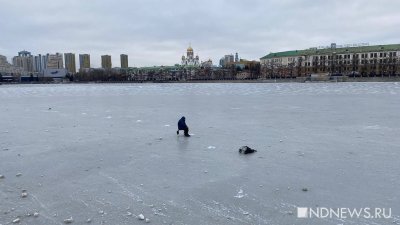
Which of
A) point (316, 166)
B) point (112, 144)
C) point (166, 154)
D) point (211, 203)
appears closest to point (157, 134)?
point (112, 144)

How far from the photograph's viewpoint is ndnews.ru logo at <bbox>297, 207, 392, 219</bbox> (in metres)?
4.39

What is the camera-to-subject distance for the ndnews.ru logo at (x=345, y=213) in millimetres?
4395

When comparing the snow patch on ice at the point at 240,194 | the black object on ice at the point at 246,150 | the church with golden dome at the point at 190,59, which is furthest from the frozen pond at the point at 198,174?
the church with golden dome at the point at 190,59

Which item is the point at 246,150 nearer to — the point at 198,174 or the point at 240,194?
the point at 198,174

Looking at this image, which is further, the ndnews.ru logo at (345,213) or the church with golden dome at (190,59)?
the church with golden dome at (190,59)

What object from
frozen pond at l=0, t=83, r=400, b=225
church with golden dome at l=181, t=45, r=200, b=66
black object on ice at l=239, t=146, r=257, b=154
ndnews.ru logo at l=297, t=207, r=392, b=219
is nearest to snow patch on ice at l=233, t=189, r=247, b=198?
frozen pond at l=0, t=83, r=400, b=225

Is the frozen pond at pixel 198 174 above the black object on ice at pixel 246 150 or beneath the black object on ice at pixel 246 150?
beneath

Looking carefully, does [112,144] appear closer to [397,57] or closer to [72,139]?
[72,139]

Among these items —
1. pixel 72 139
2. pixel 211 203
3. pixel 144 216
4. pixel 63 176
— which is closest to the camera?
pixel 144 216

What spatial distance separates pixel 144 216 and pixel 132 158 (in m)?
3.10

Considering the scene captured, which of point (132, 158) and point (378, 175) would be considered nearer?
point (378, 175)

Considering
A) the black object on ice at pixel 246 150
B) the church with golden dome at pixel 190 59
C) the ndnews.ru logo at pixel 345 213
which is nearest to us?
the ndnews.ru logo at pixel 345 213

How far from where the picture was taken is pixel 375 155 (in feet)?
23.8

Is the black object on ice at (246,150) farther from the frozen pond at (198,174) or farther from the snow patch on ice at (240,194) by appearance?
the snow patch on ice at (240,194)
